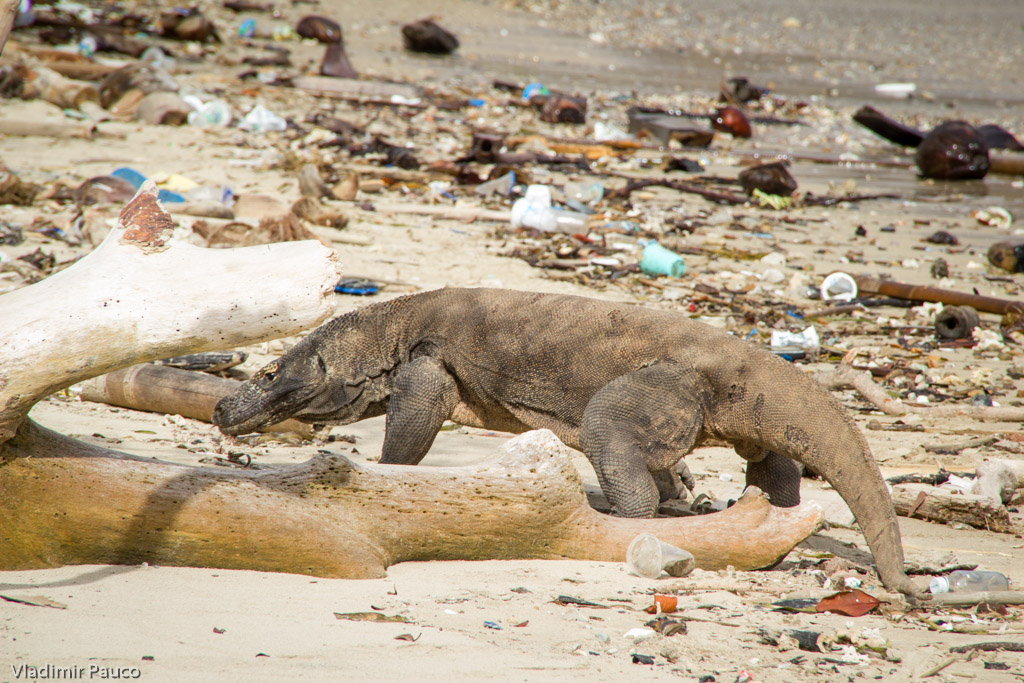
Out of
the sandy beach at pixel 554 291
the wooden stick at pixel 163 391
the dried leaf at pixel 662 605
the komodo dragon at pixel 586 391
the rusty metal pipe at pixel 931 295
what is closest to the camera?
the sandy beach at pixel 554 291

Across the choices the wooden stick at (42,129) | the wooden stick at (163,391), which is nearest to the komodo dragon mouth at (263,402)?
the wooden stick at (163,391)

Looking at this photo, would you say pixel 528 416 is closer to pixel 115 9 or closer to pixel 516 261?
pixel 516 261

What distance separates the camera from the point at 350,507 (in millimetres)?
3201

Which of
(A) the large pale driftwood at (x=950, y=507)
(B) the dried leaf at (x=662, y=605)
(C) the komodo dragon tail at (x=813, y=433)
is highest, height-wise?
(C) the komodo dragon tail at (x=813, y=433)

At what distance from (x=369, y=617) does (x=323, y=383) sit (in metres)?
1.86

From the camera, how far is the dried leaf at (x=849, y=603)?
10.7 feet

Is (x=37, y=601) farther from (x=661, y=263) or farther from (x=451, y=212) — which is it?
(x=451, y=212)

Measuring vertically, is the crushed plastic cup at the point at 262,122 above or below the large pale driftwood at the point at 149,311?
below

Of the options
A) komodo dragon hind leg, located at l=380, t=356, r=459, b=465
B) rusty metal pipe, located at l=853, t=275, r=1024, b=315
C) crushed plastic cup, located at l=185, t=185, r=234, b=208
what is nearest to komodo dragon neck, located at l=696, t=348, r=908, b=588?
komodo dragon hind leg, located at l=380, t=356, r=459, b=465

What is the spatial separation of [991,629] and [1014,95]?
21.6 meters

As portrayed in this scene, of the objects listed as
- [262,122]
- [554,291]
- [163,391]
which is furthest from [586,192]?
[163,391]

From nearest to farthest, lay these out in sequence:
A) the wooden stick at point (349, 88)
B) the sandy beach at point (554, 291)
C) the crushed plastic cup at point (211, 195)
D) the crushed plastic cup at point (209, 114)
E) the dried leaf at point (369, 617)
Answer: the sandy beach at point (554, 291)
the dried leaf at point (369, 617)
the crushed plastic cup at point (211, 195)
the crushed plastic cup at point (209, 114)
the wooden stick at point (349, 88)

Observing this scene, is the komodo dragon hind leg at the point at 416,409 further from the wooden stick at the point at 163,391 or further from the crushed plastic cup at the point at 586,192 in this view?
the crushed plastic cup at the point at 586,192

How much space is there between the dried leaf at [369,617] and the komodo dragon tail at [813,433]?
1821mm
